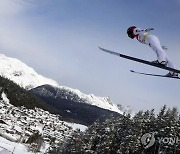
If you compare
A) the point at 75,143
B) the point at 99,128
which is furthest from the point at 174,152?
the point at 75,143

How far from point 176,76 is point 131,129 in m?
38.2

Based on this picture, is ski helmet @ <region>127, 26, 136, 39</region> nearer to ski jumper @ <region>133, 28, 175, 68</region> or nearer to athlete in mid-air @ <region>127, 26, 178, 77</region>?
athlete in mid-air @ <region>127, 26, 178, 77</region>

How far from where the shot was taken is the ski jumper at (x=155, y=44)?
980 cm

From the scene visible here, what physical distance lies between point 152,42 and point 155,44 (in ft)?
0.35

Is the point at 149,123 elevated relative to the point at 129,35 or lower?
elevated

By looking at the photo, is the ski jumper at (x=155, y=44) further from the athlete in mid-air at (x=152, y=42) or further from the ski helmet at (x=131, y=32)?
the ski helmet at (x=131, y=32)

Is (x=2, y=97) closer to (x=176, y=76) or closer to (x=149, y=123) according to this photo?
(x=149, y=123)

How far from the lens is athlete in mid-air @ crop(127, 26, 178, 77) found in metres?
9.80

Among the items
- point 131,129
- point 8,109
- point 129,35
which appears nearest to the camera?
point 129,35

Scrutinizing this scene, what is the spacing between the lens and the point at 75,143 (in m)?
57.5

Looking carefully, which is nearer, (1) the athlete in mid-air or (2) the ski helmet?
(1) the athlete in mid-air

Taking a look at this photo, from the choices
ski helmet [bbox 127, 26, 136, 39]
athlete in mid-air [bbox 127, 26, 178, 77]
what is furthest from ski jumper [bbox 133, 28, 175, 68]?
ski helmet [bbox 127, 26, 136, 39]

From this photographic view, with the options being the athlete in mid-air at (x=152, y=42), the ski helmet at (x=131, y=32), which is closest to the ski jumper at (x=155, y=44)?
the athlete in mid-air at (x=152, y=42)

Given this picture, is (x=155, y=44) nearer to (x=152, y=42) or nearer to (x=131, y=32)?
(x=152, y=42)
